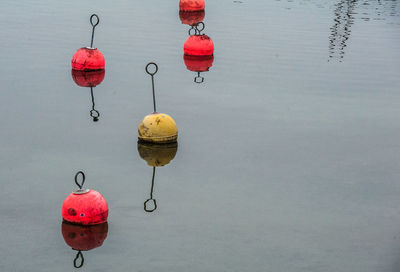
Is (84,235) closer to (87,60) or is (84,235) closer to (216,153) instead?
(216,153)

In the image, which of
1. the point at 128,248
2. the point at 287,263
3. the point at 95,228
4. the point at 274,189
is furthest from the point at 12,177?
the point at 287,263

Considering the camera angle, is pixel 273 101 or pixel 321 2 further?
pixel 321 2

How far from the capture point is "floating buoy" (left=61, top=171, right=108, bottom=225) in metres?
9.27

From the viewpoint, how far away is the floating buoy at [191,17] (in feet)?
85.6

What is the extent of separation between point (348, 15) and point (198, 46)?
11814mm

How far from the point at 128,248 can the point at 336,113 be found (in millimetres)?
7471

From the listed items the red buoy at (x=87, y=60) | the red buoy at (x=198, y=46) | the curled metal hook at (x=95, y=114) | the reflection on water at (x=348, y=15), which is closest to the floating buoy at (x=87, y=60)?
the red buoy at (x=87, y=60)

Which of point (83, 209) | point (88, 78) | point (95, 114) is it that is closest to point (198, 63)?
point (88, 78)

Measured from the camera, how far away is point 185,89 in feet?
53.7

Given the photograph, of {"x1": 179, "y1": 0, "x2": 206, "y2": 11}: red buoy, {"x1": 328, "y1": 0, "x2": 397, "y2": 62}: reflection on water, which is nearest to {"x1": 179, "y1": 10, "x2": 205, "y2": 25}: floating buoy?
{"x1": 179, "y1": 0, "x2": 206, "y2": 11}: red buoy

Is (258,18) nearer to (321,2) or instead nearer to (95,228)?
(321,2)

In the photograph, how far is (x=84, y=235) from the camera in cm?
912

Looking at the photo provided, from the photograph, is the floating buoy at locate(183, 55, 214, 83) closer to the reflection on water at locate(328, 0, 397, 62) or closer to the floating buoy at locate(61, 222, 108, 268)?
the reflection on water at locate(328, 0, 397, 62)

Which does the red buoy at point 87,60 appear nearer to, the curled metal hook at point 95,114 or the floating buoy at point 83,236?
the curled metal hook at point 95,114
